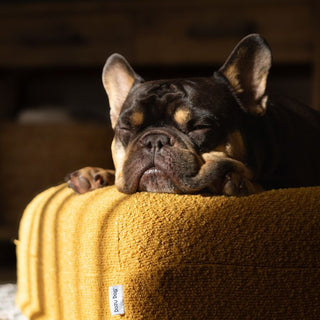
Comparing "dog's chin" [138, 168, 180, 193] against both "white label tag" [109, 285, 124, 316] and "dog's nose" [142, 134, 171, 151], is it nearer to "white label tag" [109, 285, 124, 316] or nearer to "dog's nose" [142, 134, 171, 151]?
"dog's nose" [142, 134, 171, 151]

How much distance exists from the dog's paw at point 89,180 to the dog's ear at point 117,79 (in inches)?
5.9

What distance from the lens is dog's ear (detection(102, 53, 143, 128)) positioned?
4.58 ft

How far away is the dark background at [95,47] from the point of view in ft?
7.68

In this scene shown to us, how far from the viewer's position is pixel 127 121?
47.8 inches

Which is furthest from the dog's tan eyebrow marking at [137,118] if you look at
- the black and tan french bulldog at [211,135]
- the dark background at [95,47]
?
the dark background at [95,47]

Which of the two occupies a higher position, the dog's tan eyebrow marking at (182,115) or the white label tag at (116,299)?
the dog's tan eyebrow marking at (182,115)

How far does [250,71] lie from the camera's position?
1289mm

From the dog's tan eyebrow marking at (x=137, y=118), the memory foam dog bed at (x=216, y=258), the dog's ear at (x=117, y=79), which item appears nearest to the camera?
the memory foam dog bed at (x=216, y=258)

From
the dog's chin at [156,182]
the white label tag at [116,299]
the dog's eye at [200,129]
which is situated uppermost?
the dog's eye at [200,129]

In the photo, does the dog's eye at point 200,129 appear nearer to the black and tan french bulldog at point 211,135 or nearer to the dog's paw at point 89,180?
the black and tan french bulldog at point 211,135

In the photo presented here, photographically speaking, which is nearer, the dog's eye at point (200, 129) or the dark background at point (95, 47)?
the dog's eye at point (200, 129)

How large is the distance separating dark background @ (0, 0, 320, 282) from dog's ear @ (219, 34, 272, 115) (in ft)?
3.58

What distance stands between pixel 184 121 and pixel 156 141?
0.08m

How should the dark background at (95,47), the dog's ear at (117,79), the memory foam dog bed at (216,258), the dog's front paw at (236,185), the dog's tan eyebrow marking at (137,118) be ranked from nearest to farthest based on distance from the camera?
the memory foam dog bed at (216,258) < the dog's front paw at (236,185) < the dog's tan eyebrow marking at (137,118) < the dog's ear at (117,79) < the dark background at (95,47)
